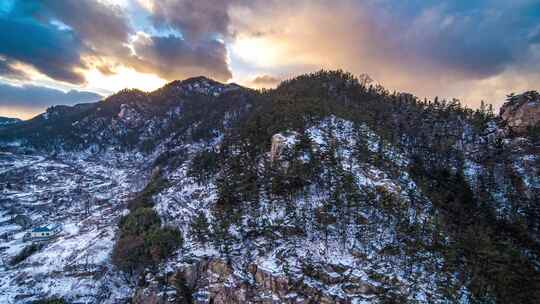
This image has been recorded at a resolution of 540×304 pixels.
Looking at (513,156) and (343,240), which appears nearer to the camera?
(343,240)

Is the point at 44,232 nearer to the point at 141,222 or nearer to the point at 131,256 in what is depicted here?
the point at 141,222

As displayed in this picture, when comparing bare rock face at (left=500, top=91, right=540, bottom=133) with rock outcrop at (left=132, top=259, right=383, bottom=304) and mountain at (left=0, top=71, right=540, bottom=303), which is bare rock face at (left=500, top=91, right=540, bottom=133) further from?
rock outcrop at (left=132, top=259, right=383, bottom=304)

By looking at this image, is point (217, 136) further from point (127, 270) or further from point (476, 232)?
point (476, 232)

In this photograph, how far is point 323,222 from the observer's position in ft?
191

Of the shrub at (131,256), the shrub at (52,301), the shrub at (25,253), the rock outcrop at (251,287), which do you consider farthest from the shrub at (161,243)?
the shrub at (25,253)

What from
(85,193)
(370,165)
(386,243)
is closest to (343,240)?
(386,243)

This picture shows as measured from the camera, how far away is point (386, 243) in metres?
52.3

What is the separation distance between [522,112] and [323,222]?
71847 mm

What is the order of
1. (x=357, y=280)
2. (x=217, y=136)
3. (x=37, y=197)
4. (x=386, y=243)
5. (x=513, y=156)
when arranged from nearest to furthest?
1. (x=357, y=280)
2. (x=386, y=243)
3. (x=513, y=156)
4. (x=37, y=197)
5. (x=217, y=136)

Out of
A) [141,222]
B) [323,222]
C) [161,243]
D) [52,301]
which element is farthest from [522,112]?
[52,301]

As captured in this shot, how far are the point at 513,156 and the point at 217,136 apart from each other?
13729 centimetres

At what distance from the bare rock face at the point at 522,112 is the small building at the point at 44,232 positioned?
143737 millimetres

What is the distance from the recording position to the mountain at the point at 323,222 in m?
47.1

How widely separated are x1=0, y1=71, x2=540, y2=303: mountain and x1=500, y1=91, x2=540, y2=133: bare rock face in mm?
657
